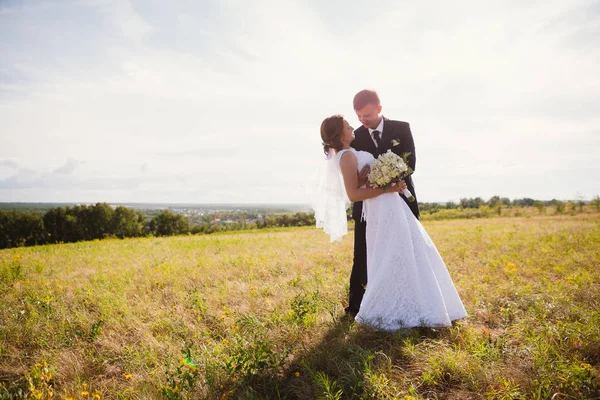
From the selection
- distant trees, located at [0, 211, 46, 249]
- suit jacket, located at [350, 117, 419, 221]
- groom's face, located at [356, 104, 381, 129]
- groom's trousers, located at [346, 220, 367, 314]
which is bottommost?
distant trees, located at [0, 211, 46, 249]

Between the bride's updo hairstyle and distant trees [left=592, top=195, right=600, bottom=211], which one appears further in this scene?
distant trees [left=592, top=195, right=600, bottom=211]

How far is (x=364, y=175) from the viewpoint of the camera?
15.7 feet

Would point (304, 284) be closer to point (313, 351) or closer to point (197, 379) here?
point (313, 351)

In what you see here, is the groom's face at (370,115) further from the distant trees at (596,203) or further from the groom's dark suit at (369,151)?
the distant trees at (596,203)

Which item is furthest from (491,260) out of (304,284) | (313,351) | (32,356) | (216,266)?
(32,356)

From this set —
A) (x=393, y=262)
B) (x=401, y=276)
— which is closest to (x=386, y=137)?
(x=393, y=262)

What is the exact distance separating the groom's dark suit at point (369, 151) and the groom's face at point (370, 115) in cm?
14

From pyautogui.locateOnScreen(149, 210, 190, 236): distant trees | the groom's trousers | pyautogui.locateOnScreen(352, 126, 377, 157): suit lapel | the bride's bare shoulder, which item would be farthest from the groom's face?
pyautogui.locateOnScreen(149, 210, 190, 236): distant trees

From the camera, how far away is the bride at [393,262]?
14.5 ft

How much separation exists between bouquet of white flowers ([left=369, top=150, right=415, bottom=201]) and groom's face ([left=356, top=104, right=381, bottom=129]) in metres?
0.72

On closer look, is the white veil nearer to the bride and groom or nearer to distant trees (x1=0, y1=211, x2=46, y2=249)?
the bride and groom

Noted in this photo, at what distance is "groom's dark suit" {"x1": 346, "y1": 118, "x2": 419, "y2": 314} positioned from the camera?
493cm

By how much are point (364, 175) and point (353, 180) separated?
0.25m

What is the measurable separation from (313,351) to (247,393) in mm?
1150
